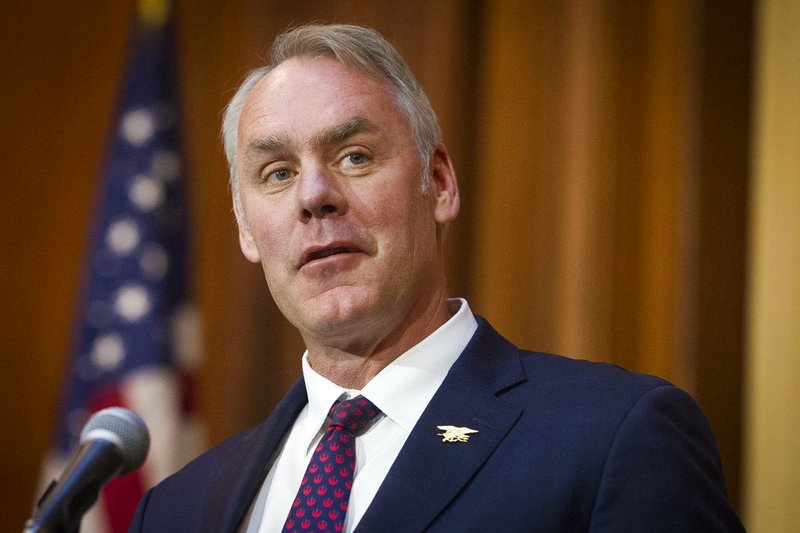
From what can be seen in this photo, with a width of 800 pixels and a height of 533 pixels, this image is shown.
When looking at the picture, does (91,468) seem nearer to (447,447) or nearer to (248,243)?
(447,447)

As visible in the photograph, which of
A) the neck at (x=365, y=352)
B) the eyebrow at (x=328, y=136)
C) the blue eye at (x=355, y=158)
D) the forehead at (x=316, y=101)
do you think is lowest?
the neck at (x=365, y=352)

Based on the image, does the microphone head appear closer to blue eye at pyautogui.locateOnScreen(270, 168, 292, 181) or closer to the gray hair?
blue eye at pyautogui.locateOnScreen(270, 168, 292, 181)

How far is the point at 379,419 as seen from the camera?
5.99 feet

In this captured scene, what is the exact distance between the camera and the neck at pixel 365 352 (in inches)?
76.0

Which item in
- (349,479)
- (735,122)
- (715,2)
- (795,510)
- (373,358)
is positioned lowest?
(795,510)

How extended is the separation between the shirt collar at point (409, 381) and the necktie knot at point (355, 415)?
0.05 feet

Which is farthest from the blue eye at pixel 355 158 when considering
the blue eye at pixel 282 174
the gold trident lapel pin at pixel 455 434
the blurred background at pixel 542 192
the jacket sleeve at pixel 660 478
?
the blurred background at pixel 542 192

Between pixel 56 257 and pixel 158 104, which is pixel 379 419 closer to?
pixel 158 104

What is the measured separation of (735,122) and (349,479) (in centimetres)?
182

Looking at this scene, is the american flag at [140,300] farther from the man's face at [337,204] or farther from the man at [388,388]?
the man's face at [337,204]

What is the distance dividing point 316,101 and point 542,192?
1352 millimetres

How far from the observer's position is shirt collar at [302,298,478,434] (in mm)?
1818

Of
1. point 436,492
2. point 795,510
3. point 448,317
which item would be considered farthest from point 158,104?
point 795,510

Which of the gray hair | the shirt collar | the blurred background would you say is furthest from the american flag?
the shirt collar
